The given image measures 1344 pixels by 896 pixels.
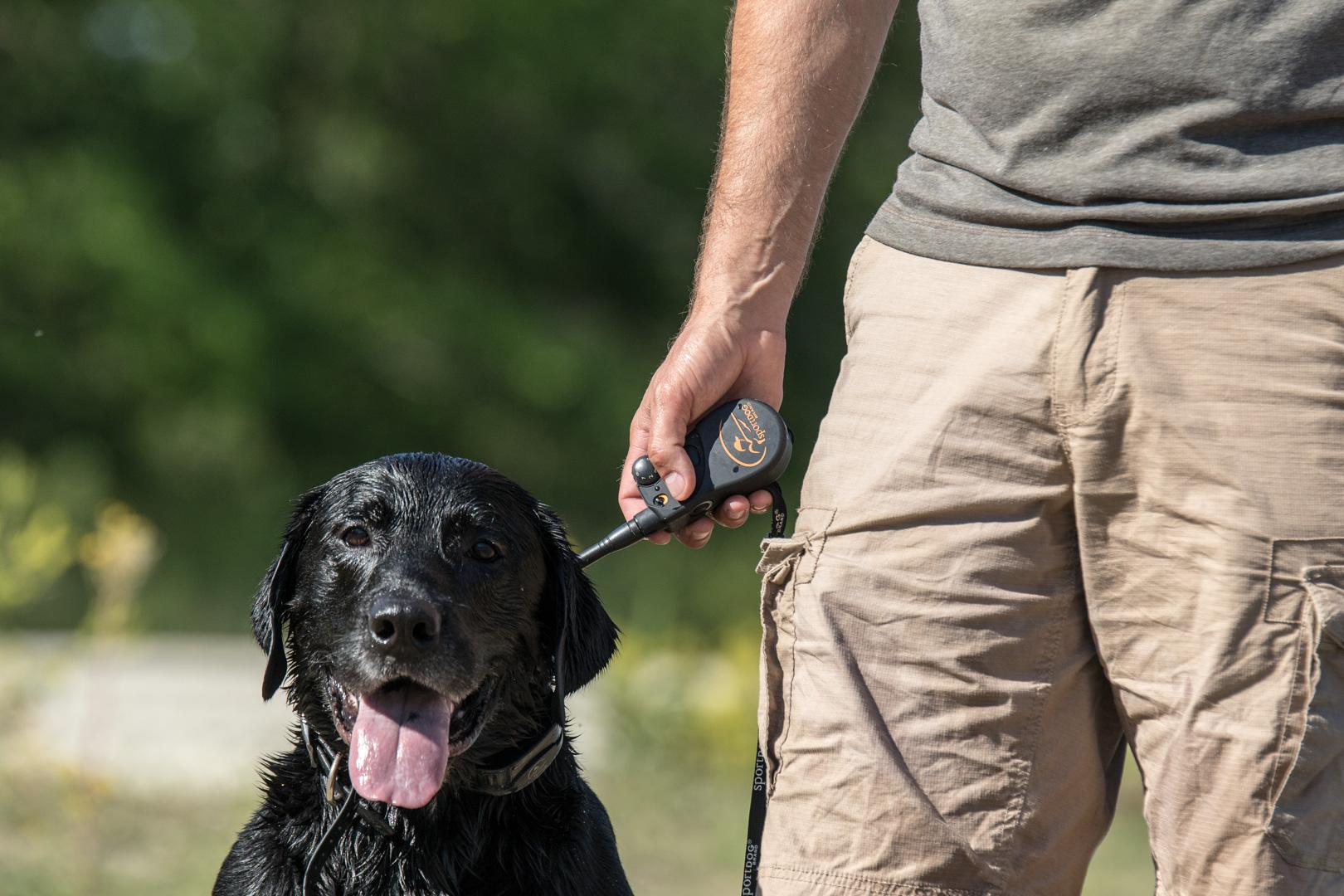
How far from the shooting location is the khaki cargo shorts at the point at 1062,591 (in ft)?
6.68

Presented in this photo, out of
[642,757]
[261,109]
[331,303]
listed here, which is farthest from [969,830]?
[261,109]

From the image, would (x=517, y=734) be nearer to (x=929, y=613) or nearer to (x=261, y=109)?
(x=929, y=613)

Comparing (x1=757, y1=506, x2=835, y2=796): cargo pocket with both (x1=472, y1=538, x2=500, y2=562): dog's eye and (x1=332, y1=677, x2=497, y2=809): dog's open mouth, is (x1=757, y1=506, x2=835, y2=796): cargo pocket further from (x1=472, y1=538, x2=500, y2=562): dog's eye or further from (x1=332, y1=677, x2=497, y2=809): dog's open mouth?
(x1=472, y1=538, x2=500, y2=562): dog's eye

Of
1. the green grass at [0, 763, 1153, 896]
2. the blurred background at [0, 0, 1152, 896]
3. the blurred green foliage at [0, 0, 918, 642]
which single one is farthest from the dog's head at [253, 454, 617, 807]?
the blurred green foliage at [0, 0, 918, 642]

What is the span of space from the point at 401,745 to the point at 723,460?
836mm

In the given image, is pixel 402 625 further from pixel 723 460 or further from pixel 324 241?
pixel 324 241

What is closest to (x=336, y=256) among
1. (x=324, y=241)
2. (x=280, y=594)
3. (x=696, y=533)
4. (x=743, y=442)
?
(x=324, y=241)

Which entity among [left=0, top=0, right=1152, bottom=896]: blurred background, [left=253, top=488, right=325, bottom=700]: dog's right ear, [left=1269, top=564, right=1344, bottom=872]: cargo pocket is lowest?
[left=1269, top=564, right=1344, bottom=872]: cargo pocket

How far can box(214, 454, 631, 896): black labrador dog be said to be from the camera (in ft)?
9.07

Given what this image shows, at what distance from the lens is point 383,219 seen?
51.6 ft

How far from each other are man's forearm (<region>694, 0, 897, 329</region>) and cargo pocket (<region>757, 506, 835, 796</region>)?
427 millimetres

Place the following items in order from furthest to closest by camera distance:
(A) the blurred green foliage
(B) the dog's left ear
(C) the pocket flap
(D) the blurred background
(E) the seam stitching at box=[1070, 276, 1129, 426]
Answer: (A) the blurred green foliage → (D) the blurred background → (B) the dog's left ear → (E) the seam stitching at box=[1070, 276, 1129, 426] → (C) the pocket flap

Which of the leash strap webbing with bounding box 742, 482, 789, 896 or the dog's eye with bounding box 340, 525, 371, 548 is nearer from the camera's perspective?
the leash strap webbing with bounding box 742, 482, 789, 896

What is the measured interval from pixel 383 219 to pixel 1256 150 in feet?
47.2
